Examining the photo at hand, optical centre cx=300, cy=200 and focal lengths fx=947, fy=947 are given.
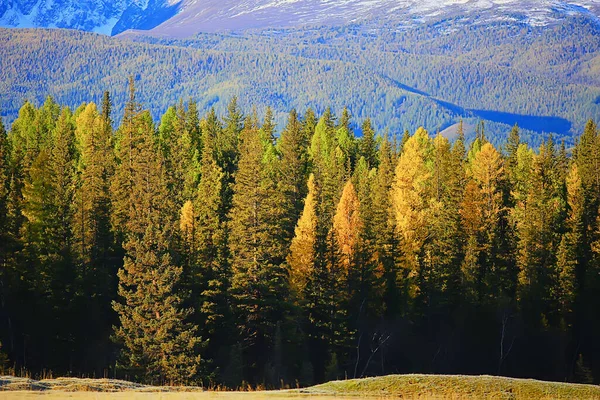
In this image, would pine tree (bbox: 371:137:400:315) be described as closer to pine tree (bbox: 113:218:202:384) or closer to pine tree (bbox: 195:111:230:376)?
pine tree (bbox: 195:111:230:376)

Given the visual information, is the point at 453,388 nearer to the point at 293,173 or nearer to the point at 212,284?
the point at 212,284

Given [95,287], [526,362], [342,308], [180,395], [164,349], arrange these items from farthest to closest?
[526,362] → [342,308] → [95,287] → [164,349] → [180,395]

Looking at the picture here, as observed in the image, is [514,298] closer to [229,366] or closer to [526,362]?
[526,362]

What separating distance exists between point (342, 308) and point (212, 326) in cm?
916

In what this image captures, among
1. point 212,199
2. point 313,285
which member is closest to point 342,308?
point 313,285

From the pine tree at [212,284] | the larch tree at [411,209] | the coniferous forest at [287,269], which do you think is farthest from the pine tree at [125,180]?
the larch tree at [411,209]

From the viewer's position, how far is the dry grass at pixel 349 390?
25.4 m

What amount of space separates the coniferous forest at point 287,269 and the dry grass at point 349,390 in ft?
59.0

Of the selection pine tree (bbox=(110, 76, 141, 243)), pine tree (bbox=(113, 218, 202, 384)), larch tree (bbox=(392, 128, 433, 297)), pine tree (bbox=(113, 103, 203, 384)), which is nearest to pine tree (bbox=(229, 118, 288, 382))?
pine tree (bbox=(113, 103, 203, 384))

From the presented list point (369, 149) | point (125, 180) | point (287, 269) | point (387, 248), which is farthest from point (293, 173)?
point (287, 269)

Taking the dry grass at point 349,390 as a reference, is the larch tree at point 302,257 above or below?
below

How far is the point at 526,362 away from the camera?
222ft

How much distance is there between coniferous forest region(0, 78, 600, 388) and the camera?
175 ft

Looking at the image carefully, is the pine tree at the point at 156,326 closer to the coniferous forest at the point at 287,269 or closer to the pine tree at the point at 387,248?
the coniferous forest at the point at 287,269
